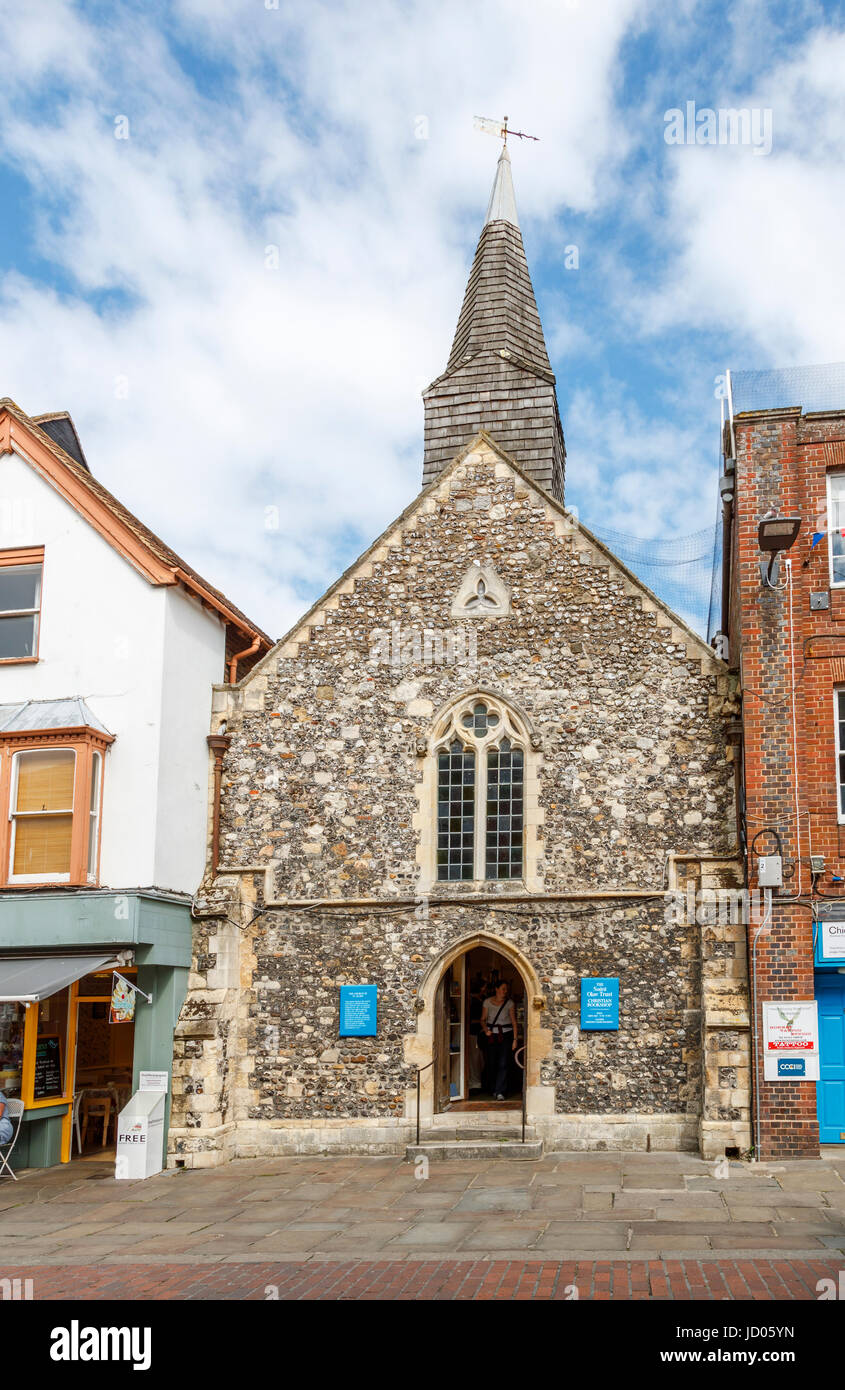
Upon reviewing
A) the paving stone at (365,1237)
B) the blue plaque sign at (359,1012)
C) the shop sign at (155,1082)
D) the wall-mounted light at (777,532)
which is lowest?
the paving stone at (365,1237)

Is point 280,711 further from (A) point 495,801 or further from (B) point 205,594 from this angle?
(A) point 495,801

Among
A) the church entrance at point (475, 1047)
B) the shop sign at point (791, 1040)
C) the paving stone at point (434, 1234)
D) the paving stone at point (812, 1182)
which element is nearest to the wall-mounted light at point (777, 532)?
the shop sign at point (791, 1040)

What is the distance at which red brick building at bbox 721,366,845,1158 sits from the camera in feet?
49.5

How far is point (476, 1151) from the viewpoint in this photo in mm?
15508

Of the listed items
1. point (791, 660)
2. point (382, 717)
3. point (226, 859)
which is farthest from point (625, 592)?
point (226, 859)

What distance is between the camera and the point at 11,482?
59.9 ft

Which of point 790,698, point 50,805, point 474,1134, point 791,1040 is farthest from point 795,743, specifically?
point 50,805

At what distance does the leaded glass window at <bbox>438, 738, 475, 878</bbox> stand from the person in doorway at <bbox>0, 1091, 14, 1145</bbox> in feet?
20.0

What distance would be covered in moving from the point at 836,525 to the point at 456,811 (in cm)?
608

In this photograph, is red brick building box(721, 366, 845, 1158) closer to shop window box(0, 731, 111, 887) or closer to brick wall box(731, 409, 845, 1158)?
brick wall box(731, 409, 845, 1158)

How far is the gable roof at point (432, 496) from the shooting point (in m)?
17.2

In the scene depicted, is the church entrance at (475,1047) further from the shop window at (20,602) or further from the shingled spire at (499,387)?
the shingled spire at (499,387)

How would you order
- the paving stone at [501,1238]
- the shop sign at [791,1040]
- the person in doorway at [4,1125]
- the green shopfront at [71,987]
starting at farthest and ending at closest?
1. the green shopfront at [71,987]
2. the person in doorway at [4,1125]
3. the shop sign at [791,1040]
4. the paving stone at [501,1238]

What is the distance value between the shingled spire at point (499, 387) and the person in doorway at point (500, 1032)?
26.3 feet
